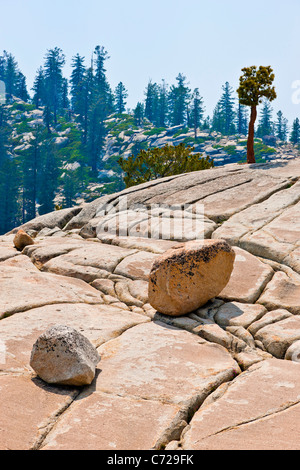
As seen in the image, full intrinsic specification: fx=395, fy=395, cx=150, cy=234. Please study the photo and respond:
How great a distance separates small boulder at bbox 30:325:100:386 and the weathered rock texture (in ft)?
0.39

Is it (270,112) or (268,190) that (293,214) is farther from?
(270,112)

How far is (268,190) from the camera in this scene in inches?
491

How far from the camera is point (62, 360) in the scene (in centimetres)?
459

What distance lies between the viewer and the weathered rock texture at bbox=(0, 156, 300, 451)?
384 centimetres

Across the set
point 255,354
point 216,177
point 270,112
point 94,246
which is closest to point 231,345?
point 255,354

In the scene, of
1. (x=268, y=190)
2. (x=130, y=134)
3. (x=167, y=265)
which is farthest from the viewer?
(x=130, y=134)

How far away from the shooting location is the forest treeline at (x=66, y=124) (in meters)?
64.2

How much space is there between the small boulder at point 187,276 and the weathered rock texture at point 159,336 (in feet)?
0.77

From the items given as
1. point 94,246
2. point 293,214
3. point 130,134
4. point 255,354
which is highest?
A: point 130,134

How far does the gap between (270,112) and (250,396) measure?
105910mm

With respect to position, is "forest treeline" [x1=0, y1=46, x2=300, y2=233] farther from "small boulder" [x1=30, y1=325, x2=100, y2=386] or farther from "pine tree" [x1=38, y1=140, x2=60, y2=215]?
"small boulder" [x1=30, y1=325, x2=100, y2=386]

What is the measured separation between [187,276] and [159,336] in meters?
1.20

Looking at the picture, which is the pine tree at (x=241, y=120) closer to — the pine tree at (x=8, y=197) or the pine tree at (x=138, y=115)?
the pine tree at (x=138, y=115)

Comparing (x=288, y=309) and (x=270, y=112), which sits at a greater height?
(x=270, y=112)
